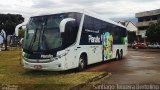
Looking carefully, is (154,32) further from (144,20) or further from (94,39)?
(94,39)

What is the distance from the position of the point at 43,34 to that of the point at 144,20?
245 feet

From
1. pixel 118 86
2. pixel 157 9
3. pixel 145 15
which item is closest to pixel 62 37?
pixel 118 86

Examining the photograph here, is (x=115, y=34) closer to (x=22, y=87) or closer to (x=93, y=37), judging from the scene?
(x=93, y=37)

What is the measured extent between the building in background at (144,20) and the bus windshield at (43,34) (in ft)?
219

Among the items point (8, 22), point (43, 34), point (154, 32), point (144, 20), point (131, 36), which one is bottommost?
point (43, 34)

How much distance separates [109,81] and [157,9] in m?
69.4

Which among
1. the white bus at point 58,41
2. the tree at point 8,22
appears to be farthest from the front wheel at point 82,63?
the tree at point 8,22

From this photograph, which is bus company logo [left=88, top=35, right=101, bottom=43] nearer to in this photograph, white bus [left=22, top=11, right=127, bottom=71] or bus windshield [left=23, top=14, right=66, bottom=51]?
white bus [left=22, top=11, right=127, bottom=71]

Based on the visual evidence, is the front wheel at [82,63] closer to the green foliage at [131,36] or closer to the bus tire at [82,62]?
the bus tire at [82,62]

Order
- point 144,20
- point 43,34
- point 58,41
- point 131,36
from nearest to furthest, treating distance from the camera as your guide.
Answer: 1. point 58,41
2. point 43,34
3. point 131,36
4. point 144,20

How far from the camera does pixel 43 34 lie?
1551 cm

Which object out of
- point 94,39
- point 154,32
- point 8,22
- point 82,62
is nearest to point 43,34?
point 82,62

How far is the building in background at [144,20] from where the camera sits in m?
82.0

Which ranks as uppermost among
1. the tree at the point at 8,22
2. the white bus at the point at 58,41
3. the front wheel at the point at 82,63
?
the tree at the point at 8,22
